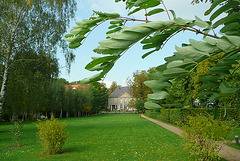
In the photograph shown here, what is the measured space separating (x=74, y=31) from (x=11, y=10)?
14.0 m

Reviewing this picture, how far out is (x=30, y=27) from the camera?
13.5 meters

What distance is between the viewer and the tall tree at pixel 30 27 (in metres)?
12.4

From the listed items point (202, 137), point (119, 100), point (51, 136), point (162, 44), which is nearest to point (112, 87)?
point (119, 100)

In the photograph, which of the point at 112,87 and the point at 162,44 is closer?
the point at 162,44

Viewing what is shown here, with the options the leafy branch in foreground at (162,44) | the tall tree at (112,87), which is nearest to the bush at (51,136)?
the leafy branch in foreground at (162,44)

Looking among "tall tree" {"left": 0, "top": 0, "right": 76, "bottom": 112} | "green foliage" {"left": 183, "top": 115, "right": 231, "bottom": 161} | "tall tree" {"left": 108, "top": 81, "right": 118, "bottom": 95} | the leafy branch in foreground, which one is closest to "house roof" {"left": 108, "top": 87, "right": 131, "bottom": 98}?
"tall tree" {"left": 108, "top": 81, "right": 118, "bottom": 95}

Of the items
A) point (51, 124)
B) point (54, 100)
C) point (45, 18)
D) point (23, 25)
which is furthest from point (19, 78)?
point (54, 100)

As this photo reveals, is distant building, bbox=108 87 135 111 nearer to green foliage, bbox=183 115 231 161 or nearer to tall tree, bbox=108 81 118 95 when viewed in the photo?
tall tree, bbox=108 81 118 95

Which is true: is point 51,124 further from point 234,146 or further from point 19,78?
point 234,146

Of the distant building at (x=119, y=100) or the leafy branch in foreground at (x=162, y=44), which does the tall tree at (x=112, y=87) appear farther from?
the leafy branch in foreground at (x=162, y=44)

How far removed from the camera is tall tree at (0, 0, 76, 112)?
12413mm

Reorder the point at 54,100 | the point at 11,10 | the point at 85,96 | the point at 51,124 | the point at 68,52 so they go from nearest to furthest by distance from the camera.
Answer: the point at 51,124 < the point at 11,10 < the point at 68,52 < the point at 54,100 < the point at 85,96

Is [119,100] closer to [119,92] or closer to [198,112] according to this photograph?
[119,92]

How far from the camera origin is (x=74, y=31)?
3.33ft
